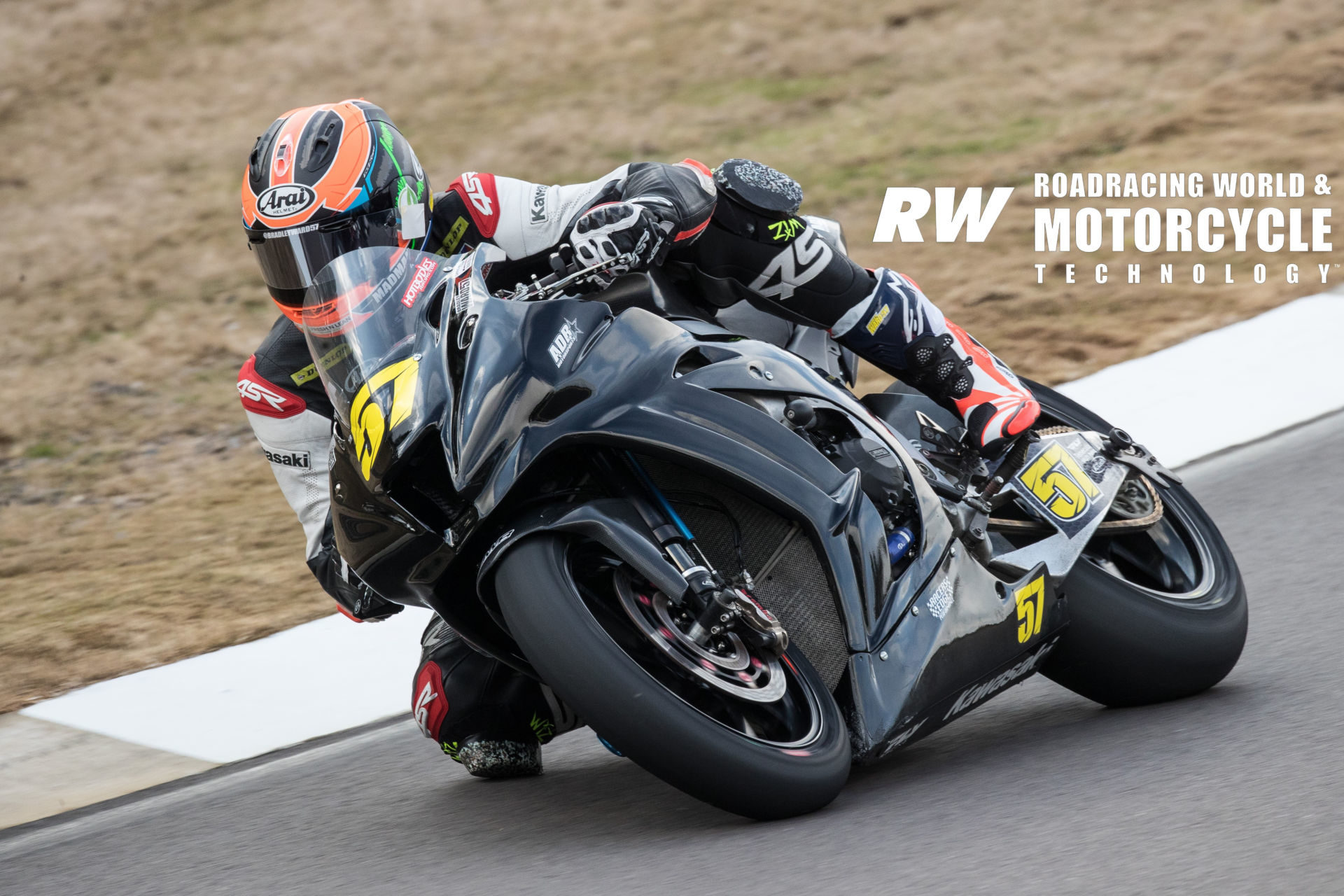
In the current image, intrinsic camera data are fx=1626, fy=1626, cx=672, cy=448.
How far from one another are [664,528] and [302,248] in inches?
39.1

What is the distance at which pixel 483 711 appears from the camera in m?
3.83

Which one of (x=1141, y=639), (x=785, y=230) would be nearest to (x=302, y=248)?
(x=785, y=230)

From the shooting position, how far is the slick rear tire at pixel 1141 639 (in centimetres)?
355

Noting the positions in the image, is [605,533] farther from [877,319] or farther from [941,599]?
[877,319]

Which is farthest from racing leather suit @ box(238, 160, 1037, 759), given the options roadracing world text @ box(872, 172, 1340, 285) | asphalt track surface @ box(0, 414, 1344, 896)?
roadracing world text @ box(872, 172, 1340, 285)

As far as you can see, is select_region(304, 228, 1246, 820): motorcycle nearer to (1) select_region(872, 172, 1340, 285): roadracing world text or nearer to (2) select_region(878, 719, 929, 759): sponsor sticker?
(2) select_region(878, 719, 929, 759): sponsor sticker

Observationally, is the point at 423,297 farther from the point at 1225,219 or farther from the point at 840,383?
the point at 1225,219

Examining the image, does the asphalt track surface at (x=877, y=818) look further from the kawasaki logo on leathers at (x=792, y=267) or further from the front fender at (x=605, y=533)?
the kawasaki logo on leathers at (x=792, y=267)

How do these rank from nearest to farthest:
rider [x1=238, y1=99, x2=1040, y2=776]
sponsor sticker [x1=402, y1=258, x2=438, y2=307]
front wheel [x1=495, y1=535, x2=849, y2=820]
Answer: front wheel [x1=495, y1=535, x2=849, y2=820]
sponsor sticker [x1=402, y1=258, x2=438, y2=307]
rider [x1=238, y1=99, x2=1040, y2=776]

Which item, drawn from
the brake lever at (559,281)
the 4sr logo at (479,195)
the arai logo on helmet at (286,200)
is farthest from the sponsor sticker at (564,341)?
→ the 4sr logo at (479,195)

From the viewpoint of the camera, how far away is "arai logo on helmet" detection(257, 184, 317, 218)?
3.28 m

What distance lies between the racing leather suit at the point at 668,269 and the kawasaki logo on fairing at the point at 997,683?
58 centimetres

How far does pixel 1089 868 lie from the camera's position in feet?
8.86

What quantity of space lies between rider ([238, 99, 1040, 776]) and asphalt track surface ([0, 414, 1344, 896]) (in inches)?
8.6
